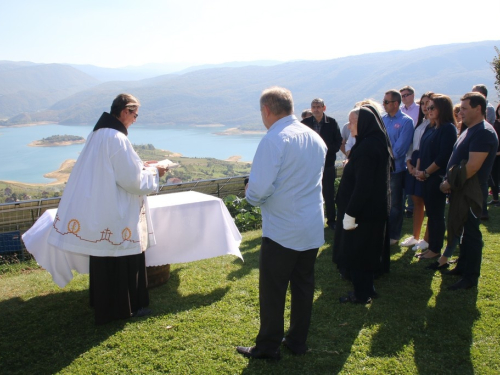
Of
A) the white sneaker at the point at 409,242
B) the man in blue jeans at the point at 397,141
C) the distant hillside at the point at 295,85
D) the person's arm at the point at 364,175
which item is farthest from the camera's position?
the distant hillside at the point at 295,85

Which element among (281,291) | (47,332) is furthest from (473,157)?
(47,332)

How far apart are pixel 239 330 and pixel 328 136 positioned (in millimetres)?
4065

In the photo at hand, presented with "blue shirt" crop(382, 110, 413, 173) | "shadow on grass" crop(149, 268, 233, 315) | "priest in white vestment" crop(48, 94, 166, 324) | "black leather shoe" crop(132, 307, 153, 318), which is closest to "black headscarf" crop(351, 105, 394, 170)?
"priest in white vestment" crop(48, 94, 166, 324)

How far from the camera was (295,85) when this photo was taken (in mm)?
150125

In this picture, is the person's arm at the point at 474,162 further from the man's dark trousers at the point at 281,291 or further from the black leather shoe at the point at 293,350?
the black leather shoe at the point at 293,350

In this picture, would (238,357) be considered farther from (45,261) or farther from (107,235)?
(45,261)

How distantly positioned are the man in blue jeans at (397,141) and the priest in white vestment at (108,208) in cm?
357

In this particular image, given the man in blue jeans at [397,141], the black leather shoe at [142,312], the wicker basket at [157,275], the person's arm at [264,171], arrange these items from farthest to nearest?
the man in blue jeans at [397,141] < the wicker basket at [157,275] < the black leather shoe at [142,312] < the person's arm at [264,171]

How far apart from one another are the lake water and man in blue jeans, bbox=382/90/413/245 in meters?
36.3

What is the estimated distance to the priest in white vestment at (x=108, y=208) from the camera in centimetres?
341

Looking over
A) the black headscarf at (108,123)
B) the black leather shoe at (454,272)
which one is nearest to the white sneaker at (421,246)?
the black leather shoe at (454,272)

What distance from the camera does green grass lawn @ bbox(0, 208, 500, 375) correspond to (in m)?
3.02

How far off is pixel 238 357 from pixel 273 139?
177 cm

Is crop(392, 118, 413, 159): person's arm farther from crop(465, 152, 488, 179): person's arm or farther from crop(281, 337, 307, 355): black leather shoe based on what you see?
crop(281, 337, 307, 355): black leather shoe
